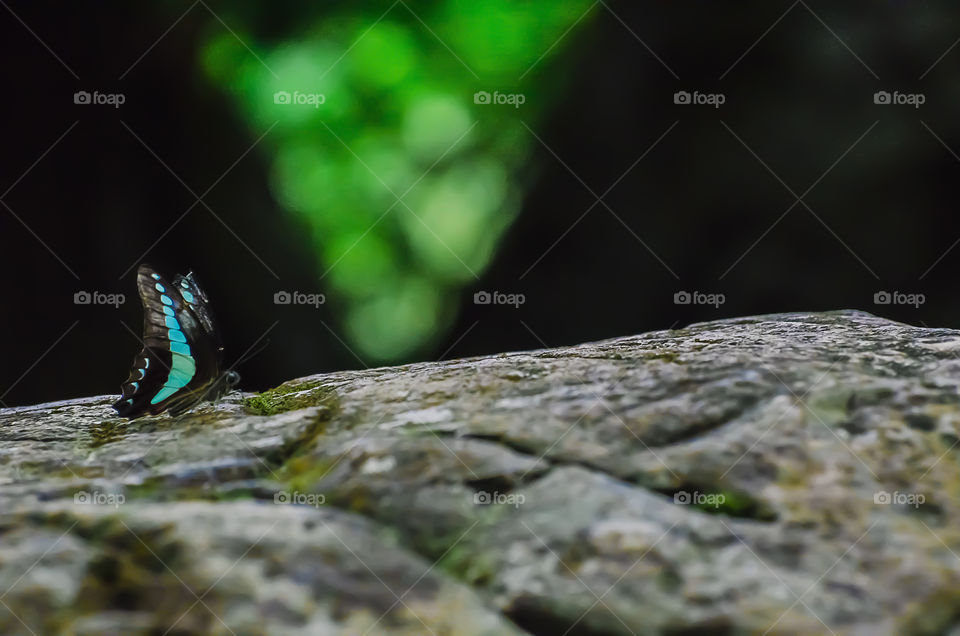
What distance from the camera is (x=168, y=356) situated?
207 centimetres

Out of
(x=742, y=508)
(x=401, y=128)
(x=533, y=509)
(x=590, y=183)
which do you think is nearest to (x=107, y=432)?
(x=533, y=509)

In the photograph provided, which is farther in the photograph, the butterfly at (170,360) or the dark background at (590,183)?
the dark background at (590,183)

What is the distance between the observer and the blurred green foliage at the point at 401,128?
342 cm

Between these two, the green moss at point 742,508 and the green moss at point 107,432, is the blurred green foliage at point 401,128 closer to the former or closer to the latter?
the green moss at point 107,432

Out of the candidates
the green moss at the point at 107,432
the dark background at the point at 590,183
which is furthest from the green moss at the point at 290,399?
the dark background at the point at 590,183

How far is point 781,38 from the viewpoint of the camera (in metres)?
3.52

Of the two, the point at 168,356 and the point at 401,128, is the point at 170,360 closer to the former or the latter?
the point at 168,356

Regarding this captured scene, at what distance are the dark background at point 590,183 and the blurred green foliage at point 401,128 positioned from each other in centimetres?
9

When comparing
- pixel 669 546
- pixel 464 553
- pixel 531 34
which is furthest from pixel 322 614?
pixel 531 34

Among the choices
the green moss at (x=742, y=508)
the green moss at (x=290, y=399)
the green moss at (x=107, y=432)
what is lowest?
the green moss at (x=742, y=508)

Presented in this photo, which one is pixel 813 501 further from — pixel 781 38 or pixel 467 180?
pixel 781 38

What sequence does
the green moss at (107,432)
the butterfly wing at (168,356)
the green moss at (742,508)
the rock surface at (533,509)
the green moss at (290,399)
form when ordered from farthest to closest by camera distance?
the butterfly wing at (168,356)
the green moss at (290,399)
the green moss at (107,432)
the green moss at (742,508)
the rock surface at (533,509)

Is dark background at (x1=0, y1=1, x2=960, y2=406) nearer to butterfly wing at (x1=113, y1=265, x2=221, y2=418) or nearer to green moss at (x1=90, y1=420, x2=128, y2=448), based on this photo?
butterfly wing at (x1=113, y1=265, x2=221, y2=418)

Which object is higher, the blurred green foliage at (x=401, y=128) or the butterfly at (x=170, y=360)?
the blurred green foliage at (x=401, y=128)
